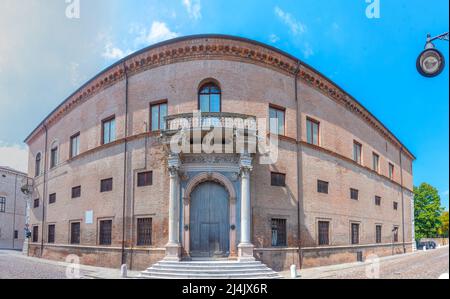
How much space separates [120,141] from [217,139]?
263 inches

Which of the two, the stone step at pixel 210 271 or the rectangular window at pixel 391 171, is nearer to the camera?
the stone step at pixel 210 271

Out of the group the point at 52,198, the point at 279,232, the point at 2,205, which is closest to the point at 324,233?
the point at 279,232

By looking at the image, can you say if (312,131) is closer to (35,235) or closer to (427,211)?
(35,235)

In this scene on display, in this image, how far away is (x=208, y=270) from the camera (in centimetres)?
1631

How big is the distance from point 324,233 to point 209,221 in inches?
329

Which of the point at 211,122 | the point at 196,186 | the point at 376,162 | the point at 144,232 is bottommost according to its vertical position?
the point at 144,232

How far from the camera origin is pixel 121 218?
21.1 meters

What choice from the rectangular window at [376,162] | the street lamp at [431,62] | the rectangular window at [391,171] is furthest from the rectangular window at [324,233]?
the rectangular window at [391,171]

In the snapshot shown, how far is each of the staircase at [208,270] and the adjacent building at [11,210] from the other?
39598mm

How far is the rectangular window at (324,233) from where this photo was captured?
22.8 metres

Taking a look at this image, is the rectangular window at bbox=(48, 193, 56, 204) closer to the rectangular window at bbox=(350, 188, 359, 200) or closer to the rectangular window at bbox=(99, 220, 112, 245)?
the rectangular window at bbox=(99, 220, 112, 245)

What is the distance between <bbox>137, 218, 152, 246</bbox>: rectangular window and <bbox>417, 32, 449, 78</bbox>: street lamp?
15.3m

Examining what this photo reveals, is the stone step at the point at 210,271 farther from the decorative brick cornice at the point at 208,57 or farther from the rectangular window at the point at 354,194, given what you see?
the rectangular window at the point at 354,194

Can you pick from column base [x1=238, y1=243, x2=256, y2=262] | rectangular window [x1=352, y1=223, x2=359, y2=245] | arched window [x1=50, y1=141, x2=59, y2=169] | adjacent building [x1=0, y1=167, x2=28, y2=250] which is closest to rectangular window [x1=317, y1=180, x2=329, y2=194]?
rectangular window [x1=352, y1=223, x2=359, y2=245]
